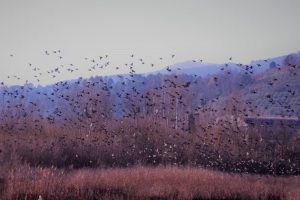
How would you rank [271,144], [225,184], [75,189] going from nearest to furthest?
[75,189] < [225,184] < [271,144]

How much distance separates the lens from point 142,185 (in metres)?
14.0

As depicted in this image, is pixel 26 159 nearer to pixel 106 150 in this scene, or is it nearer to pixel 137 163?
pixel 106 150

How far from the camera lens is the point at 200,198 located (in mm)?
13039

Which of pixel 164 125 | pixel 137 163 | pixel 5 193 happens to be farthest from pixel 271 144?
pixel 5 193

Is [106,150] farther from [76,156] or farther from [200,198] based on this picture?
[200,198]

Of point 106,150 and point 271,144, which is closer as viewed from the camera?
point 106,150

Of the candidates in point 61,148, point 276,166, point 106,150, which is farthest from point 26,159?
point 276,166

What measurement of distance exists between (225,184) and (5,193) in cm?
852

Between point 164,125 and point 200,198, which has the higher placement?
point 164,125

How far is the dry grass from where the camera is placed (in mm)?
12078

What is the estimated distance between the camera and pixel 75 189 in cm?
1287

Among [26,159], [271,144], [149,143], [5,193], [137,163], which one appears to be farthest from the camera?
[271,144]

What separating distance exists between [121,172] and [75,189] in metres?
3.18

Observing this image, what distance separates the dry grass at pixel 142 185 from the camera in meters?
12.1
